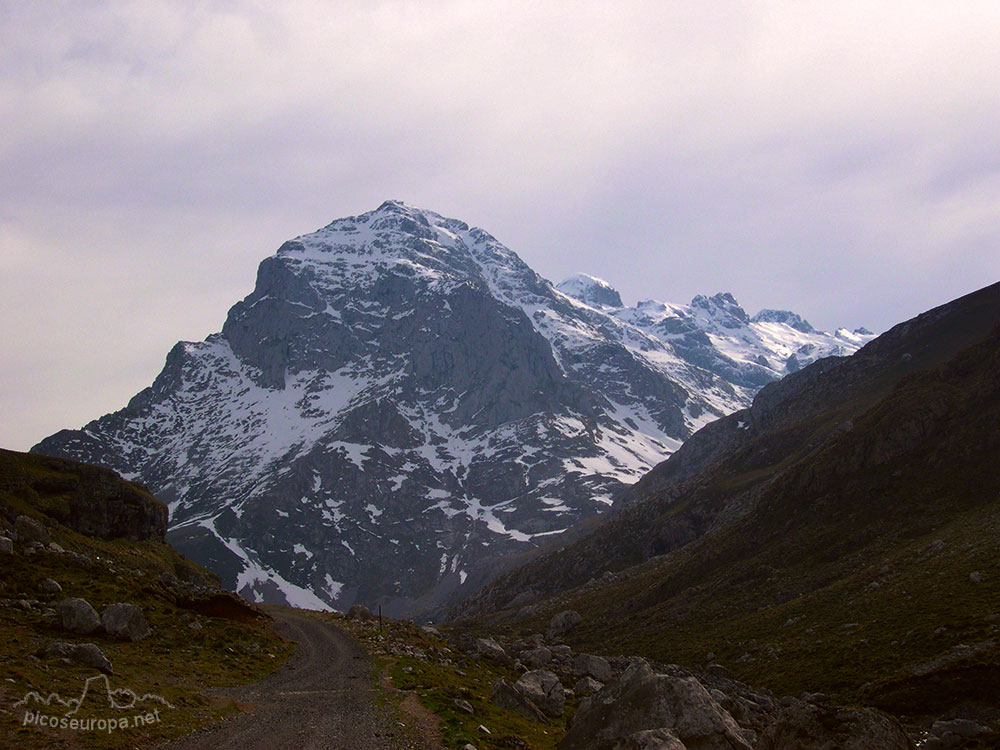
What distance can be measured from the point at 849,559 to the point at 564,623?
38.5 metres

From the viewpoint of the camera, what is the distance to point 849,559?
77.5m

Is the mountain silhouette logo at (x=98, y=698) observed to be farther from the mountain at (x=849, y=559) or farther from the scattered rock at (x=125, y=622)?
the mountain at (x=849, y=559)

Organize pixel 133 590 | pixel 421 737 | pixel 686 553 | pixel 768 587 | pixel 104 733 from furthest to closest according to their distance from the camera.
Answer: pixel 686 553
pixel 768 587
pixel 133 590
pixel 421 737
pixel 104 733

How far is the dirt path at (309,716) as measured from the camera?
2580cm

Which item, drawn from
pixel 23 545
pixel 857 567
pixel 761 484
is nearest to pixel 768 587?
pixel 857 567

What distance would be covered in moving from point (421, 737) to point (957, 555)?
54.5m

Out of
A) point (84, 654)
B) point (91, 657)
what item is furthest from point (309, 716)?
point (84, 654)

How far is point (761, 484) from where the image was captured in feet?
436

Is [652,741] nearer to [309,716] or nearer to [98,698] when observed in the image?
[309,716]

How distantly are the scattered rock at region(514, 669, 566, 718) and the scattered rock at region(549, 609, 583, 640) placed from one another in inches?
2191

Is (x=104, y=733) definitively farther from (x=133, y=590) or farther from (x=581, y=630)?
(x=581, y=630)

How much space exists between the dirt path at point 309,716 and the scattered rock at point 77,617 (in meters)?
9.18

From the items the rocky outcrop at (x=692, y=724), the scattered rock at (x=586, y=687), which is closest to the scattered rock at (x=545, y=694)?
the scattered rock at (x=586, y=687)

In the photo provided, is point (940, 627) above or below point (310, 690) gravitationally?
below
